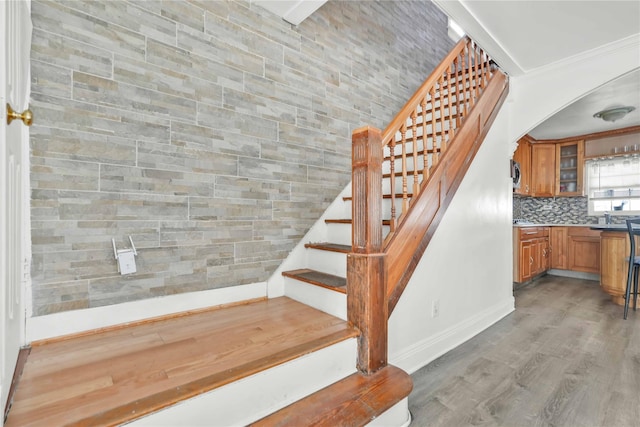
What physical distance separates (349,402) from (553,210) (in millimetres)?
6304

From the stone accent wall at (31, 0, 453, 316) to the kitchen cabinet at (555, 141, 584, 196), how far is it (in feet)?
16.2

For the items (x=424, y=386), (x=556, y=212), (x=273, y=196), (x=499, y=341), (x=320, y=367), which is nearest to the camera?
(x=320, y=367)

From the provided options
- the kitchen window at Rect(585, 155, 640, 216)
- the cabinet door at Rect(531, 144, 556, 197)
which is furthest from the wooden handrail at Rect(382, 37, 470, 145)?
the kitchen window at Rect(585, 155, 640, 216)

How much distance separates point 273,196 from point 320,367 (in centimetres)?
128

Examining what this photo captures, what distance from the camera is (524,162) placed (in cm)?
544

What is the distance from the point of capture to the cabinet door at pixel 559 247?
5219 millimetres

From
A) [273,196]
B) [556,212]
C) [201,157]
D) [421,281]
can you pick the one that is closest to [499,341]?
[421,281]

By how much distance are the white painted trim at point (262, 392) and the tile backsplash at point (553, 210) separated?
18.3 ft

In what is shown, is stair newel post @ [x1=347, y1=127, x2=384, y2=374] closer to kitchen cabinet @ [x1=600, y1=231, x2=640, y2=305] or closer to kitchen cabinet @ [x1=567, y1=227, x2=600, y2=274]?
kitchen cabinet @ [x1=600, y1=231, x2=640, y2=305]

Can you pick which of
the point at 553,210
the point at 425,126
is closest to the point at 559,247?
the point at 553,210

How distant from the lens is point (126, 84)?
1.72 meters

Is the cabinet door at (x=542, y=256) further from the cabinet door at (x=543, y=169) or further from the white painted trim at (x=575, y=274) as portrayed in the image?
the cabinet door at (x=543, y=169)

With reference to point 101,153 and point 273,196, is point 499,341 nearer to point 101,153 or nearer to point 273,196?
point 273,196

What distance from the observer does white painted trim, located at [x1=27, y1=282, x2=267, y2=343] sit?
60.9 inches
